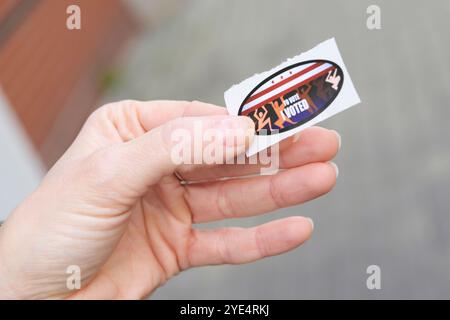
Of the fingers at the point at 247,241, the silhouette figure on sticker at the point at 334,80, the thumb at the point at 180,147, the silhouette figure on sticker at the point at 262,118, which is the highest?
the silhouette figure on sticker at the point at 334,80

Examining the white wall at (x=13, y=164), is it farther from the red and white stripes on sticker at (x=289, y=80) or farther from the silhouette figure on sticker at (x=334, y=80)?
the silhouette figure on sticker at (x=334, y=80)

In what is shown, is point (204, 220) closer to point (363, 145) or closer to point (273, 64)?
point (363, 145)

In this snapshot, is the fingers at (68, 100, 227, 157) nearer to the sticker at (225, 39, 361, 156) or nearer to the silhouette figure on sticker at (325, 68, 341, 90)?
the sticker at (225, 39, 361, 156)

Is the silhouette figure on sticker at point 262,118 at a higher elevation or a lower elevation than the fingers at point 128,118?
lower

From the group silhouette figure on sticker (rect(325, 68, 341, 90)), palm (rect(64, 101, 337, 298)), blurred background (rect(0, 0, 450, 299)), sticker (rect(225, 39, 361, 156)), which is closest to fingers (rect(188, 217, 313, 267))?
palm (rect(64, 101, 337, 298))

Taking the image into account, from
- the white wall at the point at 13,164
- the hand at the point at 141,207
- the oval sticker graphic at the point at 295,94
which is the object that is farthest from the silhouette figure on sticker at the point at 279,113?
the white wall at the point at 13,164

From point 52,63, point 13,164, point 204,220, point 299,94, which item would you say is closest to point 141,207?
point 204,220
